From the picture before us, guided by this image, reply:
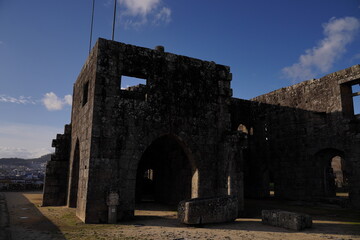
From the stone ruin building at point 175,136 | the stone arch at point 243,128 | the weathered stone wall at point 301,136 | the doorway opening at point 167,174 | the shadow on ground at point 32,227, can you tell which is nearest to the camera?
the shadow on ground at point 32,227

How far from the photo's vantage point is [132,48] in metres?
9.41

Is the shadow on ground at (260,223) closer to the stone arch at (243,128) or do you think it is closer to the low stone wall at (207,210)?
the low stone wall at (207,210)

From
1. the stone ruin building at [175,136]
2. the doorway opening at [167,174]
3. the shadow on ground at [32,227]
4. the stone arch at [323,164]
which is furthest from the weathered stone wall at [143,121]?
the stone arch at [323,164]

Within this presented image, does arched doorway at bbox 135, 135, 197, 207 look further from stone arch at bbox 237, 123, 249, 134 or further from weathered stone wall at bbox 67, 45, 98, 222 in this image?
stone arch at bbox 237, 123, 249, 134

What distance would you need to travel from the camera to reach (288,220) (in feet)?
24.1

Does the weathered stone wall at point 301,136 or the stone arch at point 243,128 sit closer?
the weathered stone wall at point 301,136

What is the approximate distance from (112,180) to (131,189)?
24.9 inches

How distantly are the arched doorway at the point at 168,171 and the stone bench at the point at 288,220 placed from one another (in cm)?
362

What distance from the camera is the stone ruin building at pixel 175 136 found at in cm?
859

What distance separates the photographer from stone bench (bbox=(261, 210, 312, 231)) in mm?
7184

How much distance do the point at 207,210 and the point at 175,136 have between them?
2832mm

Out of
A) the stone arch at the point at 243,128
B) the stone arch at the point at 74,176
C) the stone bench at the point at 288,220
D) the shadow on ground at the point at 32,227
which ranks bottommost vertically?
the shadow on ground at the point at 32,227

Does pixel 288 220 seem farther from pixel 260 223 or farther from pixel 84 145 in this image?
pixel 84 145

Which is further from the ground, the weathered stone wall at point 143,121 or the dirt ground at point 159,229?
the weathered stone wall at point 143,121
